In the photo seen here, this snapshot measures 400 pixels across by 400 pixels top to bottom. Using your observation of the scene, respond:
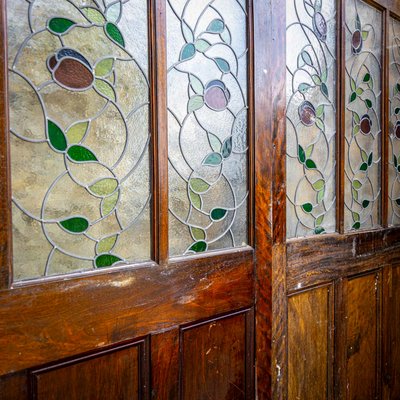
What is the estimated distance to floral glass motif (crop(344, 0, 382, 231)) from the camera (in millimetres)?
1615

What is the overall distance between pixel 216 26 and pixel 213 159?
400 mm

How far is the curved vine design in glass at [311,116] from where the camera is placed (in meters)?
1.41

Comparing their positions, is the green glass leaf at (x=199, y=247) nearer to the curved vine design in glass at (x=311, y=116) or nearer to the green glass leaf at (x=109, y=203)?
the green glass leaf at (x=109, y=203)

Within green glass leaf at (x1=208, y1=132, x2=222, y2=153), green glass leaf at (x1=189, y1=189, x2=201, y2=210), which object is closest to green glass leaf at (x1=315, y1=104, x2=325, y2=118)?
green glass leaf at (x1=208, y1=132, x2=222, y2=153)

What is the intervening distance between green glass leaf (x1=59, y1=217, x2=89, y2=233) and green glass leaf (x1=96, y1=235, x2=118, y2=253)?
0.06 metres

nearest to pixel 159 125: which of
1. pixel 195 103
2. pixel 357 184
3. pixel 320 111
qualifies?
pixel 195 103

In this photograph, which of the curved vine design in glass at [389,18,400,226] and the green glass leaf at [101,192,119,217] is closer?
the green glass leaf at [101,192,119,217]

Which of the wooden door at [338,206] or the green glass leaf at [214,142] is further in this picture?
the wooden door at [338,206]

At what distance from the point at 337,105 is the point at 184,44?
29.4 inches

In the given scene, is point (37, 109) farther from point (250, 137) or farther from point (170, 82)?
point (250, 137)

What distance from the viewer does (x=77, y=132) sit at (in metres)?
0.92

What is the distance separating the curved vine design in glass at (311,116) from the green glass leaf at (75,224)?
0.77 meters

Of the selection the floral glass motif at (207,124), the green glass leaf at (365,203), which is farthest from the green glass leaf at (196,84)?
the green glass leaf at (365,203)

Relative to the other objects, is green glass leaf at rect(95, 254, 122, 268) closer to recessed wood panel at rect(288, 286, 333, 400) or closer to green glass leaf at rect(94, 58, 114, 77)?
green glass leaf at rect(94, 58, 114, 77)
